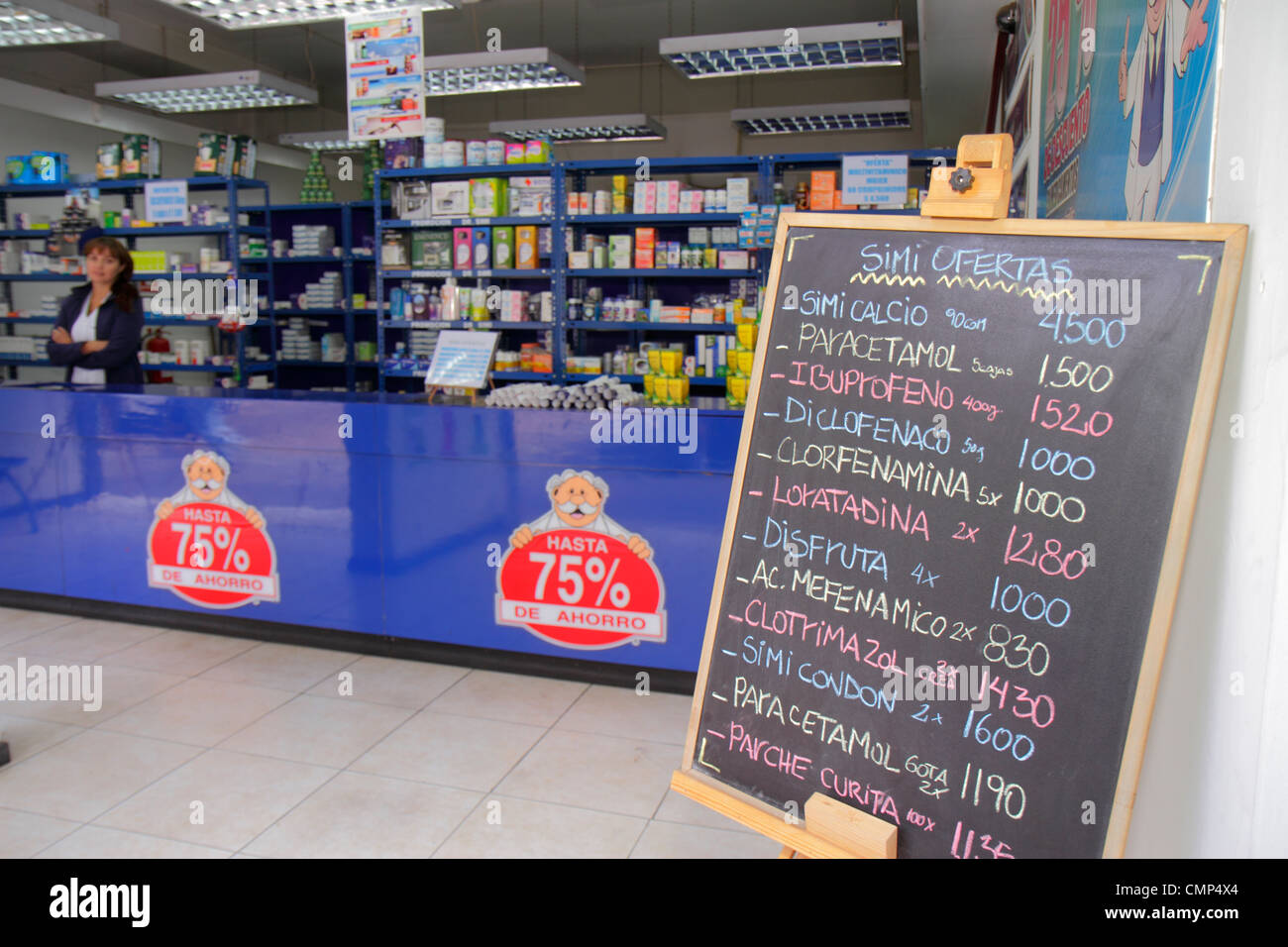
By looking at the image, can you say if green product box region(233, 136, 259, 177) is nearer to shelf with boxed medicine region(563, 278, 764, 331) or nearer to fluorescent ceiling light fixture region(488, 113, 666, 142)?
fluorescent ceiling light fixture region(488, 113, 666, 142)

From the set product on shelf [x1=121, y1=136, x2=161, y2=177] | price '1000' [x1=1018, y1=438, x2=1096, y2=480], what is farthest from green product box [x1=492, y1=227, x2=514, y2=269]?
price '1000' [x1=1018, y1=438, x2=1096, y2=480]

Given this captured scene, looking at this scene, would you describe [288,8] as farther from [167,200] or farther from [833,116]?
[833,116]

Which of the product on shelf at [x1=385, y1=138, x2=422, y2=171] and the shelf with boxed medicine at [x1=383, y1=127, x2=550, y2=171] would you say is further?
the product on shelf at [x1=385, y1=138, x2=422, y2=171]

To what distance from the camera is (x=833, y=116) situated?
954 cm

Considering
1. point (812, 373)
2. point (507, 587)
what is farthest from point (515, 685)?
point (812, 373)

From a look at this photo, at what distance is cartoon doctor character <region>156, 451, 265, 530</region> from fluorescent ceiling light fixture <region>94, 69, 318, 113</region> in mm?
4715

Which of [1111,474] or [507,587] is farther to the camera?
[507,587]

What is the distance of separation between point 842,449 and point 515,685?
257 centimetres

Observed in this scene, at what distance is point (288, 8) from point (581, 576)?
4100 mm

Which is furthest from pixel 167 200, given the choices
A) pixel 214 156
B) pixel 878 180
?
pixel 878 180

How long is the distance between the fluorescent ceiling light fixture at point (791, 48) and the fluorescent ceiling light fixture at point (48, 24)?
3906 millimetres

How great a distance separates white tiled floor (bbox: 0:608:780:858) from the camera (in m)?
2.81

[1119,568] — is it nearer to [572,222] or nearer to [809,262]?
[809,262]
